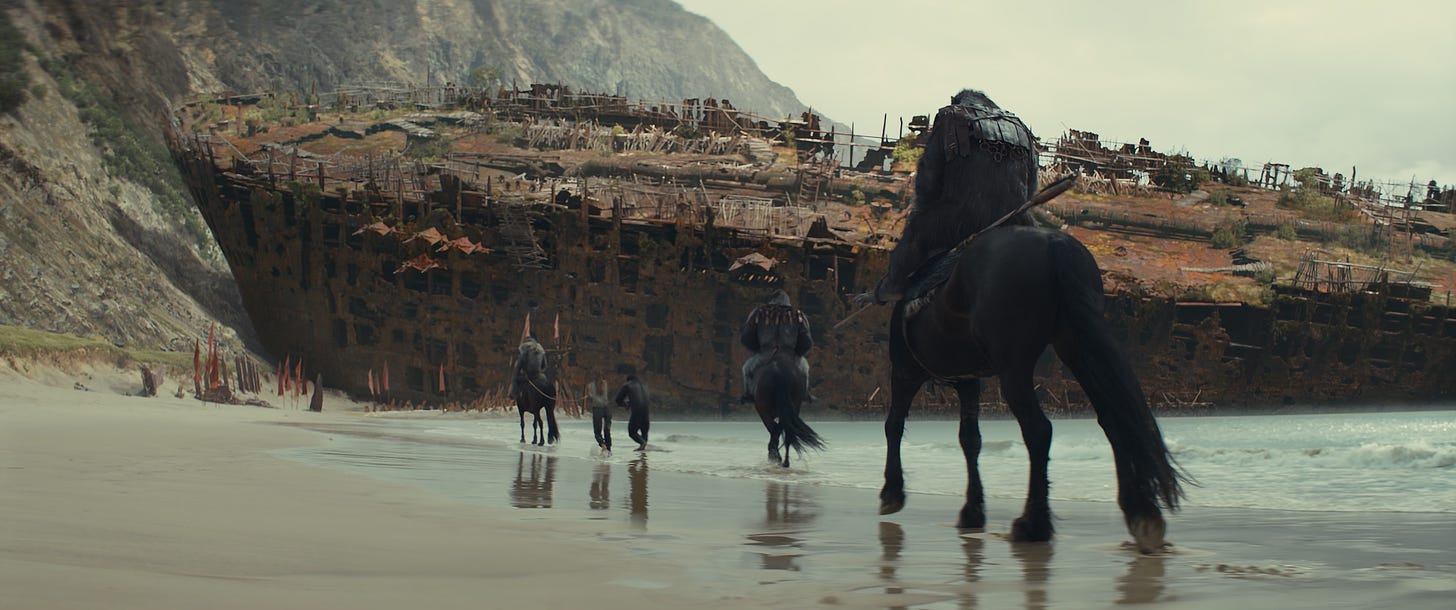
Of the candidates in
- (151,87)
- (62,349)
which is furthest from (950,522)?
(62,349)

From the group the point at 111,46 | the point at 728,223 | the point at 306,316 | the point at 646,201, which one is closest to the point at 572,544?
the point at 111,46

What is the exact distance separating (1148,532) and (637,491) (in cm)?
415

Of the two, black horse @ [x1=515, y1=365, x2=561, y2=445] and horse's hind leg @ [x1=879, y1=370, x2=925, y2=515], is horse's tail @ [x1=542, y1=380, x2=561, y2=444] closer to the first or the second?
black horse @ [x1=515, y1=365, x2=561, y2=445]

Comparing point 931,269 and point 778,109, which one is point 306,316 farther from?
point 778,109

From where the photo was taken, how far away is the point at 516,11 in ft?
470

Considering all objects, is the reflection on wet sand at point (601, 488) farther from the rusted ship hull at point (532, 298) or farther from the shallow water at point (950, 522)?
the rusted ship hull at point (532, 298)

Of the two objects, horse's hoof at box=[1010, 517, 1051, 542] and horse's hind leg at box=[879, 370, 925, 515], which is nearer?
horse's hoof at box=[1010, 517, 1051, 542]

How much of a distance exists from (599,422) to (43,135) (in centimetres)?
4174

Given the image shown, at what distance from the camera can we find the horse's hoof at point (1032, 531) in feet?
18.0

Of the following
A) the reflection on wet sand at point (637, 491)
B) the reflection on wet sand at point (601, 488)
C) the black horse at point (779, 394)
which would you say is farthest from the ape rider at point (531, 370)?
the reflection on wet sand at point (601, 488)

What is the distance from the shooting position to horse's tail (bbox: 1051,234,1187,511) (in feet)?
17.2

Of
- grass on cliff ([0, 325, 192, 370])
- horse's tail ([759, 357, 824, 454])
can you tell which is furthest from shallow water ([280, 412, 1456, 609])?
grass on cliff ([0, 325, 192, 370])

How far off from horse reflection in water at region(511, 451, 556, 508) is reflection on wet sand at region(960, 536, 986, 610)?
2517mm

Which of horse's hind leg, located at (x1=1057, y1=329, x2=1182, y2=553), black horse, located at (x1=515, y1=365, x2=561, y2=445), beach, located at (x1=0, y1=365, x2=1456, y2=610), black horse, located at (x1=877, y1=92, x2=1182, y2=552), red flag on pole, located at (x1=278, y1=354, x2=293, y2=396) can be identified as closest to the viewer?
beach, located at (x1=0, y1=365, x2=1456, y2=610)
